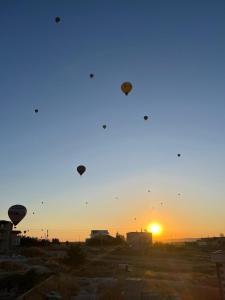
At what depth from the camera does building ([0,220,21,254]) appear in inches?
2532

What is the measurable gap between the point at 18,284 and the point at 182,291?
11741mm

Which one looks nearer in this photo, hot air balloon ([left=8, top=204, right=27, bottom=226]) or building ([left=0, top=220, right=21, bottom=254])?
hot air balloon ([left=8, top=204, right=27, bottom=226])

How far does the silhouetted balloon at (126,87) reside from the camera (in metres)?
34.6

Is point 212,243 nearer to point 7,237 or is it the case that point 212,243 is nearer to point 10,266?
point 7,237

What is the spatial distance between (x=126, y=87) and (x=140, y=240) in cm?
5572

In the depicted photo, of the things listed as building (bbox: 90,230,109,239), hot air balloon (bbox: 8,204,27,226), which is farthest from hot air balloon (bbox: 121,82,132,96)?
building (bbox: 90,230,109,239)

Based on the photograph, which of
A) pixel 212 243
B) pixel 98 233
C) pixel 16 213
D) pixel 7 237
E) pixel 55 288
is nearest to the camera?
pixel 55 288

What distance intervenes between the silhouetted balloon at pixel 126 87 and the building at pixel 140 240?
53990mm

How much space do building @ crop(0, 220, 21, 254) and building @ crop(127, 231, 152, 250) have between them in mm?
25478

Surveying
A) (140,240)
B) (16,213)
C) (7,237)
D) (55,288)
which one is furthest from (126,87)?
(140,240)

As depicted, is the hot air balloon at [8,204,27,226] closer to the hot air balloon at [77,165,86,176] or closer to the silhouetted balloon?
the hot air balloon at [77,165,86,176]

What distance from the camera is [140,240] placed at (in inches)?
3337

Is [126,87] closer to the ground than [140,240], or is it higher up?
higher up

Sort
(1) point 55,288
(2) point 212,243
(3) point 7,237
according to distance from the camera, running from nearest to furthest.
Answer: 1. (1) point 55,288
2. (3) point 7,237
3. (2) point 212,243
